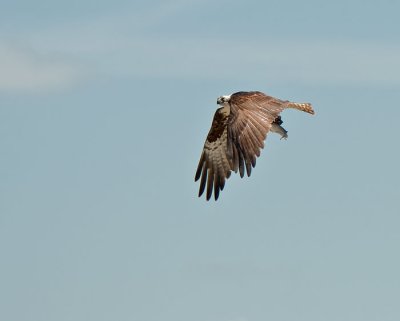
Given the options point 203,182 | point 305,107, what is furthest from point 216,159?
point 305,107

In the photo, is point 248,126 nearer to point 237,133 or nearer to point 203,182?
point 237,133

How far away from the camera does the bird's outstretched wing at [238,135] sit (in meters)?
41.8

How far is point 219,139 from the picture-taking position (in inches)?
1812

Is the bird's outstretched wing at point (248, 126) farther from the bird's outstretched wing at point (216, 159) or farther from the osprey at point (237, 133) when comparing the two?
the bird's outstretched wing at point (216, 159)

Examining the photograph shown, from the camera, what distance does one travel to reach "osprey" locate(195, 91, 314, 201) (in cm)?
4188

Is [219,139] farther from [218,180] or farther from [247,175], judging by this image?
[247,175]

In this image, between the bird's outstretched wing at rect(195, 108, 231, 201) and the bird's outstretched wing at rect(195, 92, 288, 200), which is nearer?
the bird's outstretched wing at rect(195, 92, 288, 200)

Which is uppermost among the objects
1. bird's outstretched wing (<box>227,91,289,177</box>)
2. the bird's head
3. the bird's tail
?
the bird's tail

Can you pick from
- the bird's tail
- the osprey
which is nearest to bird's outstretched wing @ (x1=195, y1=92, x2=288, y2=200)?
the osprey

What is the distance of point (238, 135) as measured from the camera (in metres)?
42.1

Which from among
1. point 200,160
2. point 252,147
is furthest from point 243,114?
point 200,160

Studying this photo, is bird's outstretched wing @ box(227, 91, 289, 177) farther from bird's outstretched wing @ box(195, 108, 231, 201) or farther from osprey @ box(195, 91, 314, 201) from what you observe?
bird's outstretched wing @ box(195, 108, 231, 201)

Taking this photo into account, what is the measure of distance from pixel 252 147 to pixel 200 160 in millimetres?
4562

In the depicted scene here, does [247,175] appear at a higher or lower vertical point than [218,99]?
lower
